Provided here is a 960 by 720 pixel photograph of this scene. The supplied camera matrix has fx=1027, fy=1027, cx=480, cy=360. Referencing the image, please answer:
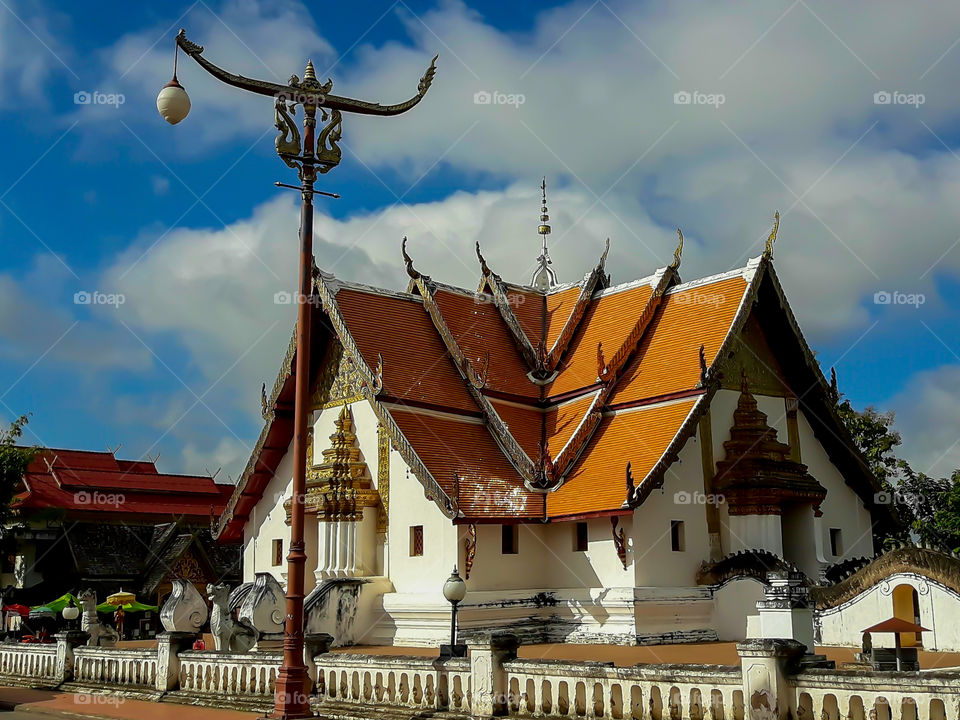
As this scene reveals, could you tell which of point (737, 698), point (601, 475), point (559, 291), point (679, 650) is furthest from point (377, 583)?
point (737, 698)

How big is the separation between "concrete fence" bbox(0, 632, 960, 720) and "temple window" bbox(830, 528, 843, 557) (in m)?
10.1

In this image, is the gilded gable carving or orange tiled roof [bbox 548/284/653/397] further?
orange tiled roof [bbox 548/284/653/397]

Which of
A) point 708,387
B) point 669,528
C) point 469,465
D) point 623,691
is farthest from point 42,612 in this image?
point 623,691

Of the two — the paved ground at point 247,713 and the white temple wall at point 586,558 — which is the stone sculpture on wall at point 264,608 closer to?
the paved ground at point 247,713

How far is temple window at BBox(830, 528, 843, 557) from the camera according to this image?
19.8 metres

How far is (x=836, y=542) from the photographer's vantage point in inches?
781

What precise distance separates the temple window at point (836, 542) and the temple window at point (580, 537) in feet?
17.4

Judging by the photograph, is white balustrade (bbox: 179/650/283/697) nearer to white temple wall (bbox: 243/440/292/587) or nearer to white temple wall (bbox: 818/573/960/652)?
white temple wall (bbox: 243/440/292/587)

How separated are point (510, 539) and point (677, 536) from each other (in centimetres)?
288

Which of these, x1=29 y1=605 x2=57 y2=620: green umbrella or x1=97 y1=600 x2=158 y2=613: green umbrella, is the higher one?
x1=97 y1=600 x2=158 y2=613: green umbrella

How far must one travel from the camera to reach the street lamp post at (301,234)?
9.83m

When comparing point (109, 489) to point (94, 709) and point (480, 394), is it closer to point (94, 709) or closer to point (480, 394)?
point (480, 394)

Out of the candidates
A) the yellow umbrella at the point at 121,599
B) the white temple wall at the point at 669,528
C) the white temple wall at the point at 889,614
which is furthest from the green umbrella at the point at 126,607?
the white temple wall at the point at 889,614

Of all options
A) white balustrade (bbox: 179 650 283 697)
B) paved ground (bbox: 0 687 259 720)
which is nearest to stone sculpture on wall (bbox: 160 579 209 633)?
white balustrade (bbox: 179 650 283 697)
